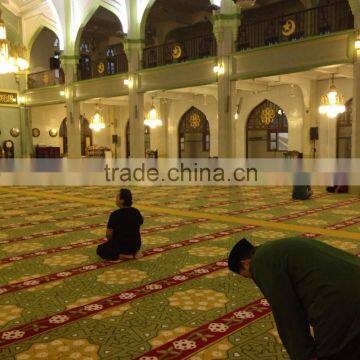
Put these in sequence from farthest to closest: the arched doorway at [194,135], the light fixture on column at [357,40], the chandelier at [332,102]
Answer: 1. the arched doorway at [194,135]
2. the chandelier at [332,102]
3. the light fixture on column at [357,40]

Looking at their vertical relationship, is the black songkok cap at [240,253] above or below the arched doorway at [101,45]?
below

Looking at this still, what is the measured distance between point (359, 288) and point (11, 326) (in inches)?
81.1

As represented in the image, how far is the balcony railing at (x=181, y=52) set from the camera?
1166cm

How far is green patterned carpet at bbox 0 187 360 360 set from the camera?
7.87ft

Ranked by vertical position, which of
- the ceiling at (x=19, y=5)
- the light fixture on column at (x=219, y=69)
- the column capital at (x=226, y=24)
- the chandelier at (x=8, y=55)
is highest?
the ceiling at (x=19, y=5)

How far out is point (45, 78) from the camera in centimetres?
1669

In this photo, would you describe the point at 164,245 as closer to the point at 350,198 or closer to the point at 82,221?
the point at 82,221

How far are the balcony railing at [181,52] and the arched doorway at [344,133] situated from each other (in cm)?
400

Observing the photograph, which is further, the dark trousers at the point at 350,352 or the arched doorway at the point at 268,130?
the arched doorway at the point at 268,130

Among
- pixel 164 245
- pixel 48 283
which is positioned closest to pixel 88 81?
pixel 164 245

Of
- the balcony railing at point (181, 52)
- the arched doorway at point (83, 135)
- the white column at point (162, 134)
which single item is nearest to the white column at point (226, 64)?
the balcony railing at point (181, 52)

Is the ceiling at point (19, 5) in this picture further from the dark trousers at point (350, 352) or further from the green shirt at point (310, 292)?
the dark trousers at point (350, 352)

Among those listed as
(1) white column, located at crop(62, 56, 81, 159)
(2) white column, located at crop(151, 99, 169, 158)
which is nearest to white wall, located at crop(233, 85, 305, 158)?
(2) white column, located at crop(151, 99, 169, 158)

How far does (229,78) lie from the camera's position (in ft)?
33.6
